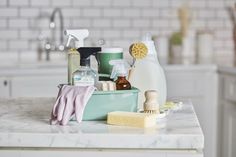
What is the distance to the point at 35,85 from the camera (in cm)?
295

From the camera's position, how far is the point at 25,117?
1332 mm

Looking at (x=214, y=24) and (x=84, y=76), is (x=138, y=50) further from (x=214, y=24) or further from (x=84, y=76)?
(x=214, y=24)

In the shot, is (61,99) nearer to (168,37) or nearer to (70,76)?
(70,76)

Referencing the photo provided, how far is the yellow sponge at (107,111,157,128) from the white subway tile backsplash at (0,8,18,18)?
2.44 m

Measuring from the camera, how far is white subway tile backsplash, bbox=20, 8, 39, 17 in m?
3.52

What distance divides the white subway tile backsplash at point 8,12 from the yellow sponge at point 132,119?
8.01 ft

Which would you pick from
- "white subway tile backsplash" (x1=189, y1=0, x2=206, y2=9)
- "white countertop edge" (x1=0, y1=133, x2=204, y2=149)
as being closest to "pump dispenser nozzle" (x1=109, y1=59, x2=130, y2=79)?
"white countertop edge" (x1=0, y1=133, x2=204, y2=149)

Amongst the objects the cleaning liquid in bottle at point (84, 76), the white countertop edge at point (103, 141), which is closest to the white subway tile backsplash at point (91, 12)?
the cleaning liquid in bottle at point (84, 76)

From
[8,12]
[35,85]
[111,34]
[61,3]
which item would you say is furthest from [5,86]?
[111,34]

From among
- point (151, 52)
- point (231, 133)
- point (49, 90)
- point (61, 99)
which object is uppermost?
point (151, 52)

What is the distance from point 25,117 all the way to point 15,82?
5.34ft

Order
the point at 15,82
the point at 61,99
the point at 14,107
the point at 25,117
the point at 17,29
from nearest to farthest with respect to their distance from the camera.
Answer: the point at 61,99 → the point at 25,117 → the point at 14,107 → the point at 15,82 → the point at 17,29

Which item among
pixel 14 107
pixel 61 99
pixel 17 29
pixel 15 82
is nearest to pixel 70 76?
pixel 61 99

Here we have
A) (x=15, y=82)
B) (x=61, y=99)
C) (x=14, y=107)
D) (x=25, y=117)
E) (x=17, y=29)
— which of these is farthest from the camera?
(x=17, y=29)
